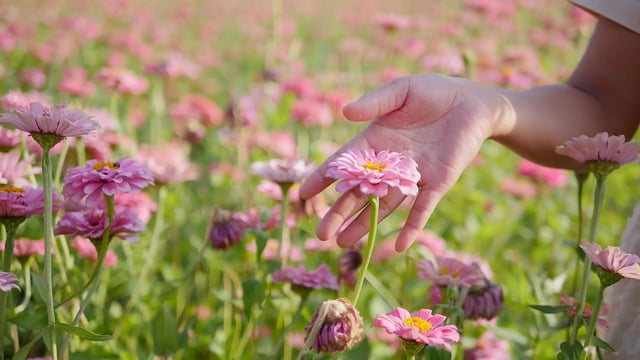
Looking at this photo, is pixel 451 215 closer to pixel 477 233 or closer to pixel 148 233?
pixel 477 233

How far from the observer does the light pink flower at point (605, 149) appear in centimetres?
69

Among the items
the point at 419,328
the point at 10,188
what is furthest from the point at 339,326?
the point at 10,188

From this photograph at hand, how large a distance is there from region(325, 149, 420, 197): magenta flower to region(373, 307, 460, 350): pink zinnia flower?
0.33 ft

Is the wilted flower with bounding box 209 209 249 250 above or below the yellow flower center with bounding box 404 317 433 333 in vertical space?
below

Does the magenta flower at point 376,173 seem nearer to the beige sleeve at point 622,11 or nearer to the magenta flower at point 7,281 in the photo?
the magenta flower at point 7,281

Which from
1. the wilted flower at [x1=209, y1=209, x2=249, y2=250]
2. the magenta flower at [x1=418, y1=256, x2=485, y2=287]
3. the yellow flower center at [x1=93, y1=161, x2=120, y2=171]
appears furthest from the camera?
the wilted flower at [x1=209, y1=209, x2=249, y2=250]

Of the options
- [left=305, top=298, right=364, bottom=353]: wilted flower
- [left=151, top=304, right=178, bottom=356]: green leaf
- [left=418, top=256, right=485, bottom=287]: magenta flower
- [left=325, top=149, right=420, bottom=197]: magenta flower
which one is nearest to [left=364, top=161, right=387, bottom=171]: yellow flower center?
[left=325, top=149, right=420, bottom=197]: magenta flower

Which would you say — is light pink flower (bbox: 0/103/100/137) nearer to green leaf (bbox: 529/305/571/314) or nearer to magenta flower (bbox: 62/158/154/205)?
magenta flower (bbox: 62/158/154/205)

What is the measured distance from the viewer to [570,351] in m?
0.68

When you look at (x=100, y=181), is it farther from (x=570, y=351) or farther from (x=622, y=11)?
(x=622, y=11)

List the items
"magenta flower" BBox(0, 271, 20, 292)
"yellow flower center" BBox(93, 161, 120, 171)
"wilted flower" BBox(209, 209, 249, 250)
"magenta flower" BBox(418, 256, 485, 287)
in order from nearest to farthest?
"magenta flower" BBox(0, 271, 20, 292)
"yellow flower center" BBox(93, 161, 120, 171)
"magenta flower" BBox(418, 256, 485, 287)
"wilted flower" BBox(209, 209, 249, 250)

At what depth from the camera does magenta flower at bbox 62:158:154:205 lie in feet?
2.17

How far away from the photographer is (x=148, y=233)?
128 centimetres

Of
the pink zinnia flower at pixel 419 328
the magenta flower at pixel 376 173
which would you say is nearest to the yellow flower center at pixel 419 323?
the pink zinnia flower at pixel 419 328
